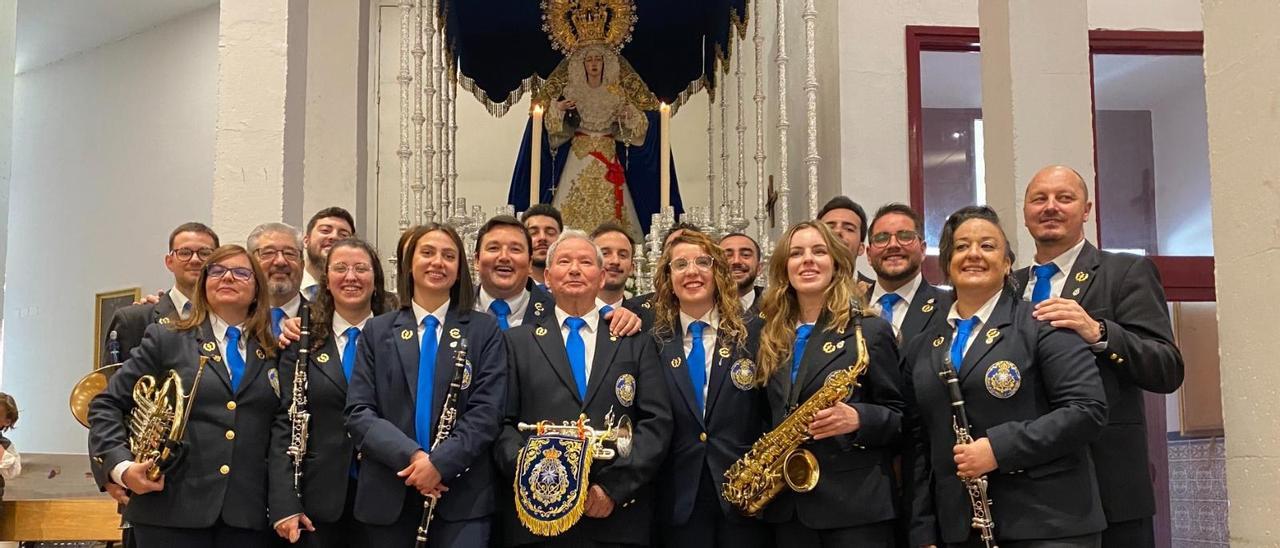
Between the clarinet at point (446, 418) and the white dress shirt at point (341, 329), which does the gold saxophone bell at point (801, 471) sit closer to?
the clarinet at point (446, 418)

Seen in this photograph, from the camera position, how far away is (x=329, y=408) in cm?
389

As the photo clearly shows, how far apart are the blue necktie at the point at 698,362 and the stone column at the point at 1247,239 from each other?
1.66 metres

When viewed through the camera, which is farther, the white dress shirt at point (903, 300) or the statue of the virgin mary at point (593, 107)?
the statue of the virgin mary at point (593, 107)

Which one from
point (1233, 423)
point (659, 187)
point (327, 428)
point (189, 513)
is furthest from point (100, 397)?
point (659, 187)

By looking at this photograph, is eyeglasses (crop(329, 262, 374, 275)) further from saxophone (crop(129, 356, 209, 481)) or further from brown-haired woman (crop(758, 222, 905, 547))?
brown-haired woman (crop(758, 222, 905, 547))

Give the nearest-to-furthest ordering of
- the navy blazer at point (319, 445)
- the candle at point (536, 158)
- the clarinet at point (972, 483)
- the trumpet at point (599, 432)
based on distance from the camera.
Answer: the clarinet at point (972, 483) < the trumpet at point (599, 432) < the navy blazer at point (319, 445) < the candle at point (536, 158)

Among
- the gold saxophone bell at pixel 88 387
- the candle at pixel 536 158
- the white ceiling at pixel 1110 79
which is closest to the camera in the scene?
the gold saxophone bell at pixel 88 387

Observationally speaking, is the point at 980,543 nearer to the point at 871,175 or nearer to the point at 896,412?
the point at 896,412

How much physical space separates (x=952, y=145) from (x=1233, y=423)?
4859 mm

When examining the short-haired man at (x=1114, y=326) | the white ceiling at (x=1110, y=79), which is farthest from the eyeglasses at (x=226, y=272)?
the white ceiling at (x=1110, y=79)

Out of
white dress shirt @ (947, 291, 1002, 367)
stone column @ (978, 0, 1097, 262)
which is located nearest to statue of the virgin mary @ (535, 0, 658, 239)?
stone column @ (978, 0, 1097, 262)

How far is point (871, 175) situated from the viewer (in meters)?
7.65

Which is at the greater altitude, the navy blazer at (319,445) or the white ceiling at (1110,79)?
the white ceiling at (1110,79)

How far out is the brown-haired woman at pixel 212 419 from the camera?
3.73m
